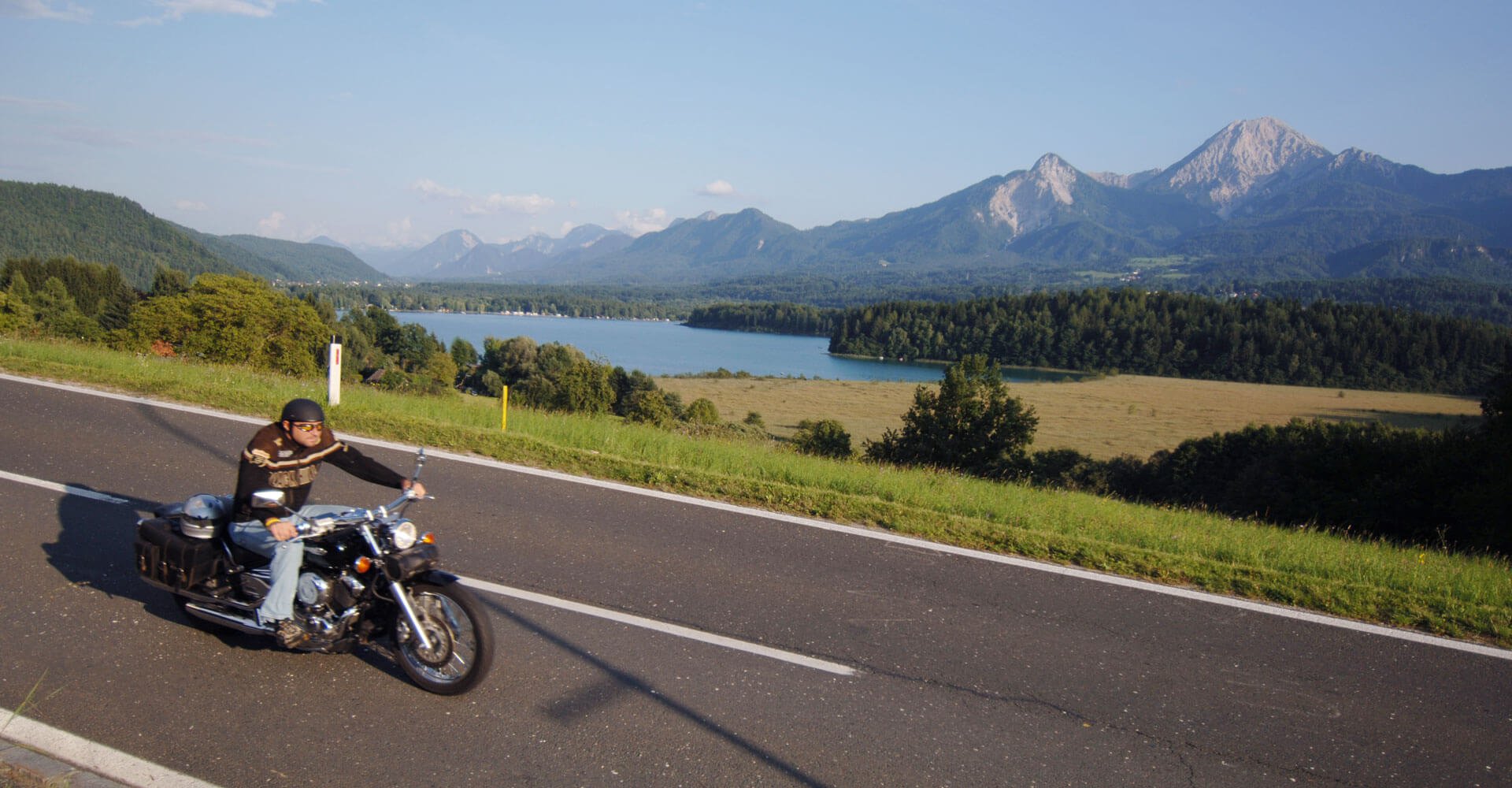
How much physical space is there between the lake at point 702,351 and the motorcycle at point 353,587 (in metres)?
90.7

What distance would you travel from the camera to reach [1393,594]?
6734 millimetres

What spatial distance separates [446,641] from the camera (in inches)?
176

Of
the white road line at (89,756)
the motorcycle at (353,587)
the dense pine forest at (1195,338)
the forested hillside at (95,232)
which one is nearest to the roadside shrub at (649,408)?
the motorcycle at (353,587)

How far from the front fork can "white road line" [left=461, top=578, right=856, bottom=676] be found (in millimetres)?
1182

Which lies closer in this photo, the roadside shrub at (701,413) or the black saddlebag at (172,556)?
the black saddlebag at (172,556)

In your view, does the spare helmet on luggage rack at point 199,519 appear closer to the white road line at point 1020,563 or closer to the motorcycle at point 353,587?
the motorcycle at point 353,587

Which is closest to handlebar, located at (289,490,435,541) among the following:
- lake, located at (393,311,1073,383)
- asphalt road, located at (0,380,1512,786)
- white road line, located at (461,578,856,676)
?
asphalt road, located at (0,380,1512,786)

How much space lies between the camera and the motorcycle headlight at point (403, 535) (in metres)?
4.41

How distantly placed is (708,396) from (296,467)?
69123 mm

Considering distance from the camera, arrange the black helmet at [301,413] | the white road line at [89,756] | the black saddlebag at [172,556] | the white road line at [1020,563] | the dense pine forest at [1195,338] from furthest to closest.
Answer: the dense pine forest at [1195,338]
the white road line at [1020,563]
the black helmet at [301,413]
the black saddlebag at [172,556]
the white road line at [89,756]

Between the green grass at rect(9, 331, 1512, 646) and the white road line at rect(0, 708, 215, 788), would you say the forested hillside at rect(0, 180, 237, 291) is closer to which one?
the green grass at rect(9, 331, 1512, 646)

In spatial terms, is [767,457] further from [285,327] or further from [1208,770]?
[285,327]

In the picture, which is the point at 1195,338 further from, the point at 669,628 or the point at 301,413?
the point at 301,413

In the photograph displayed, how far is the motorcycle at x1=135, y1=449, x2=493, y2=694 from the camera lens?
4.44 meters
